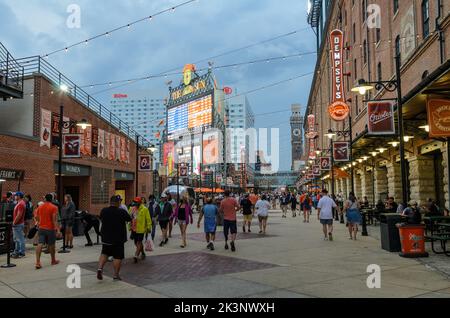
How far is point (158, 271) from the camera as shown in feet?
33.0

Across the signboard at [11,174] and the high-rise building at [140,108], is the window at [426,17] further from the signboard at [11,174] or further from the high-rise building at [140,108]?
the high-rise building at [140,108]

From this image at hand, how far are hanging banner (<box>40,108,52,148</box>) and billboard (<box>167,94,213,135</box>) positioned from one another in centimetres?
7865

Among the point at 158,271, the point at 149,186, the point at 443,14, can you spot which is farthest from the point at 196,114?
the point at 158,271

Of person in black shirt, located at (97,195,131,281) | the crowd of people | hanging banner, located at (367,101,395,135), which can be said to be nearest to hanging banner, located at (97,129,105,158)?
the crowd of people

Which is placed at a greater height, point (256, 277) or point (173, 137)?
point (173, 137)

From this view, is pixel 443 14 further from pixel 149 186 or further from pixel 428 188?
pixel 149 186

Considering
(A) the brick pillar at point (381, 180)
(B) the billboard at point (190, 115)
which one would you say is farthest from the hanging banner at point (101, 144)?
(B) the billboard at point (190, 115)

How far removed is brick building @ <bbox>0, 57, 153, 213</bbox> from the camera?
19.3m

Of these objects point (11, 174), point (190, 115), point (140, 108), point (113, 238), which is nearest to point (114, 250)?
point (113, 238)

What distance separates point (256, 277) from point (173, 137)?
Result: 106 metres

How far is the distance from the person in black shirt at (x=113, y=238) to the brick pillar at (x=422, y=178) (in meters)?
16.8

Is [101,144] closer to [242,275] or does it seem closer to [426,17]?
[426,17]

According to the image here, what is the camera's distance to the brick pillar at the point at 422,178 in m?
21.5

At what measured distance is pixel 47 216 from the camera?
11.2 meters
